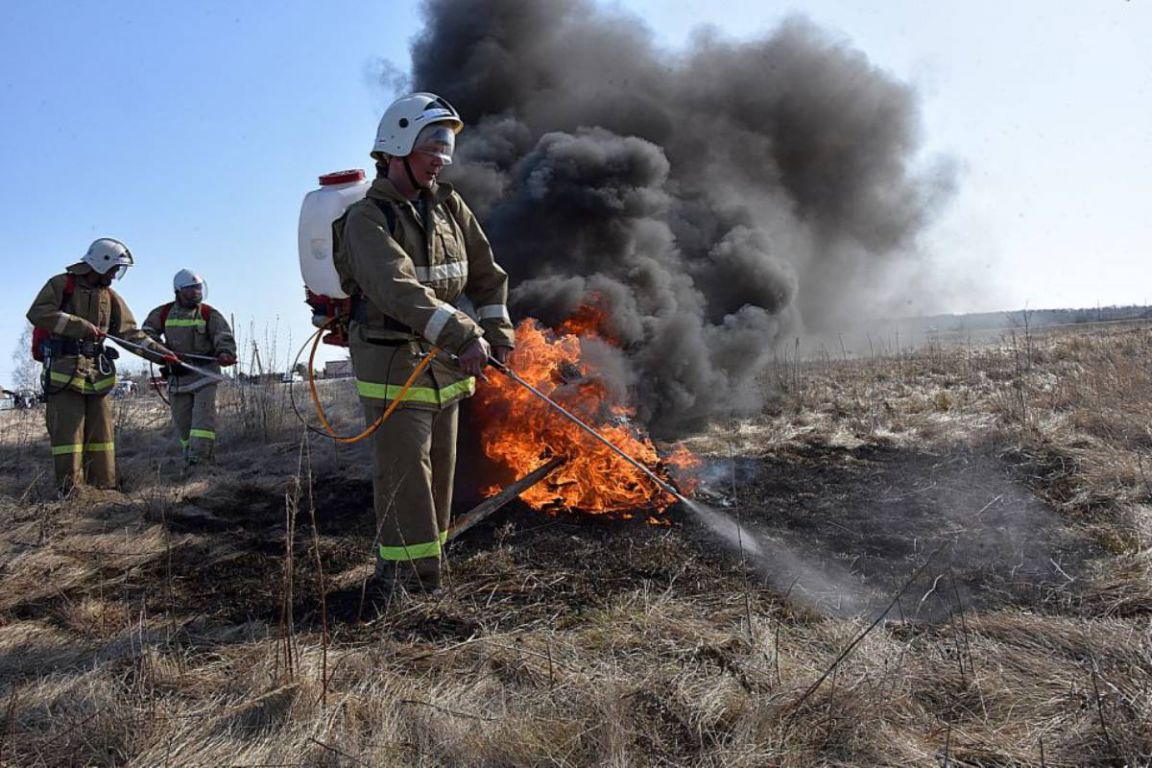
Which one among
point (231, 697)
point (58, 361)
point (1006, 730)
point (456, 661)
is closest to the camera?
point (1006, 730)

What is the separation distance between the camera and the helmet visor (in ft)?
11.9

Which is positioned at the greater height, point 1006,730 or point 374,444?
point 374,444

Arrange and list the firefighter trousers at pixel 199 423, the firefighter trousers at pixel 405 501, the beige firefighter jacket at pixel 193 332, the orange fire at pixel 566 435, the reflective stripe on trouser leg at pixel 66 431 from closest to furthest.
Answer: the firefighter trousers at pixel 405 501
the orange fire at pixel 566 435
the reflective stripe on trouser leg at pixel 66 431
the firefighter trousers at pixel 199 423
the beige firefighter jacket at pixel 193 332

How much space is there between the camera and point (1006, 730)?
221 cm

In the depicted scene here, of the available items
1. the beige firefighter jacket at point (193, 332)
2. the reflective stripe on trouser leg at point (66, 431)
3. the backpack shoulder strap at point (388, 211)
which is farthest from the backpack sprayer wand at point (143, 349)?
the backpack shoulder strap at point (388, 211)

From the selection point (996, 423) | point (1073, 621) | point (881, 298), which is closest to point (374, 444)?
point (1073, 621)

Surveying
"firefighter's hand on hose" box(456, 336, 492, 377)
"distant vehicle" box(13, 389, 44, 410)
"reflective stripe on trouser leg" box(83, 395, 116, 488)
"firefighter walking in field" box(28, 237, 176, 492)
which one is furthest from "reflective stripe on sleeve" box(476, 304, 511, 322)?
"distant vehicle" box(13, 389, 44, 410)

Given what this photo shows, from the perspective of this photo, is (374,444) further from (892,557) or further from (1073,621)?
(1073,621)

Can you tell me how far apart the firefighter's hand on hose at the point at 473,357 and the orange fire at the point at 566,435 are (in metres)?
1.79

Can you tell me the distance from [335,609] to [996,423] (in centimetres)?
667

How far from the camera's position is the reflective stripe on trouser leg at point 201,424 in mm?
8109

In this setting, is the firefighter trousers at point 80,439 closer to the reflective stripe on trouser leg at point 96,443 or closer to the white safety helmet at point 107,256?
the reflective stripe on trouser leg at point 96,443

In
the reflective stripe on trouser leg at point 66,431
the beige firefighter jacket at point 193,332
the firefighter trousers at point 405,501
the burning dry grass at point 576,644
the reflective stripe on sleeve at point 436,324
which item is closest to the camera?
the burning dry grass at point 576,644

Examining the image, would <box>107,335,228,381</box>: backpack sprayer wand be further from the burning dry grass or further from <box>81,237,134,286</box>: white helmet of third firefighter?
the burning dry grass
